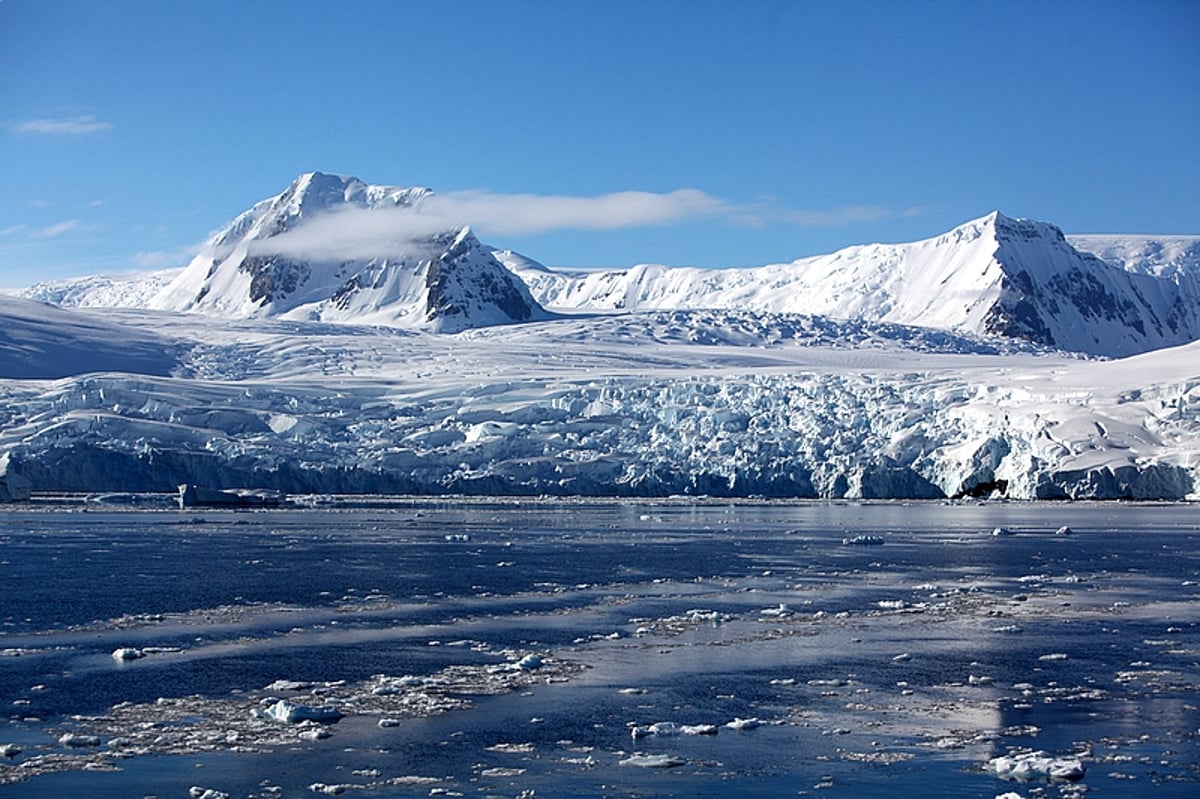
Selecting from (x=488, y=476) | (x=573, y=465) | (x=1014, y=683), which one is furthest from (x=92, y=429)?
(x=1014, y=683)

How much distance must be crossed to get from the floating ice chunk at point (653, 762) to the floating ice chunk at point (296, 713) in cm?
312

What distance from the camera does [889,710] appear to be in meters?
13.4

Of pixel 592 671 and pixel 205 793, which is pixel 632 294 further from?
pixel 205 793

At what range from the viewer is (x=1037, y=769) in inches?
424

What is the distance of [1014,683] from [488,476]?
43357 millimetres

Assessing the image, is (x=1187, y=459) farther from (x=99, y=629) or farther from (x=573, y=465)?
(x=99, y=629)

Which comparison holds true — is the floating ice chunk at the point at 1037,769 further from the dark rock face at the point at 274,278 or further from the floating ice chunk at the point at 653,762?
the dark rock face at the point at 274,278

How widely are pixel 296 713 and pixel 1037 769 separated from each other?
667 centimetres

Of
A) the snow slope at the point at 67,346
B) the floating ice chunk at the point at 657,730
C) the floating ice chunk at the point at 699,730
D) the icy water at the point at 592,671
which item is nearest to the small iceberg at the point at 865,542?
the icy water at the point at 592,671

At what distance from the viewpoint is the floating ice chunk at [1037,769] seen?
35.2ft

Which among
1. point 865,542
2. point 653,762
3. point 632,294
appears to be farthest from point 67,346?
point 632,294

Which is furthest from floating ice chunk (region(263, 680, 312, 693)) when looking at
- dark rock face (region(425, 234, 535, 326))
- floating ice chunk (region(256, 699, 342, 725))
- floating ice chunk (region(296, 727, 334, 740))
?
dark rock face (region(425, 234, 535, 326))

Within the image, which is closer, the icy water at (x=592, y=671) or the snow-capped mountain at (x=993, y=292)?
the icy water at (x=592, y=671)

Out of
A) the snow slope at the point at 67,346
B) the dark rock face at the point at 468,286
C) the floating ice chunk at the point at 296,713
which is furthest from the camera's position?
the dark rock face at the point at 468,286
